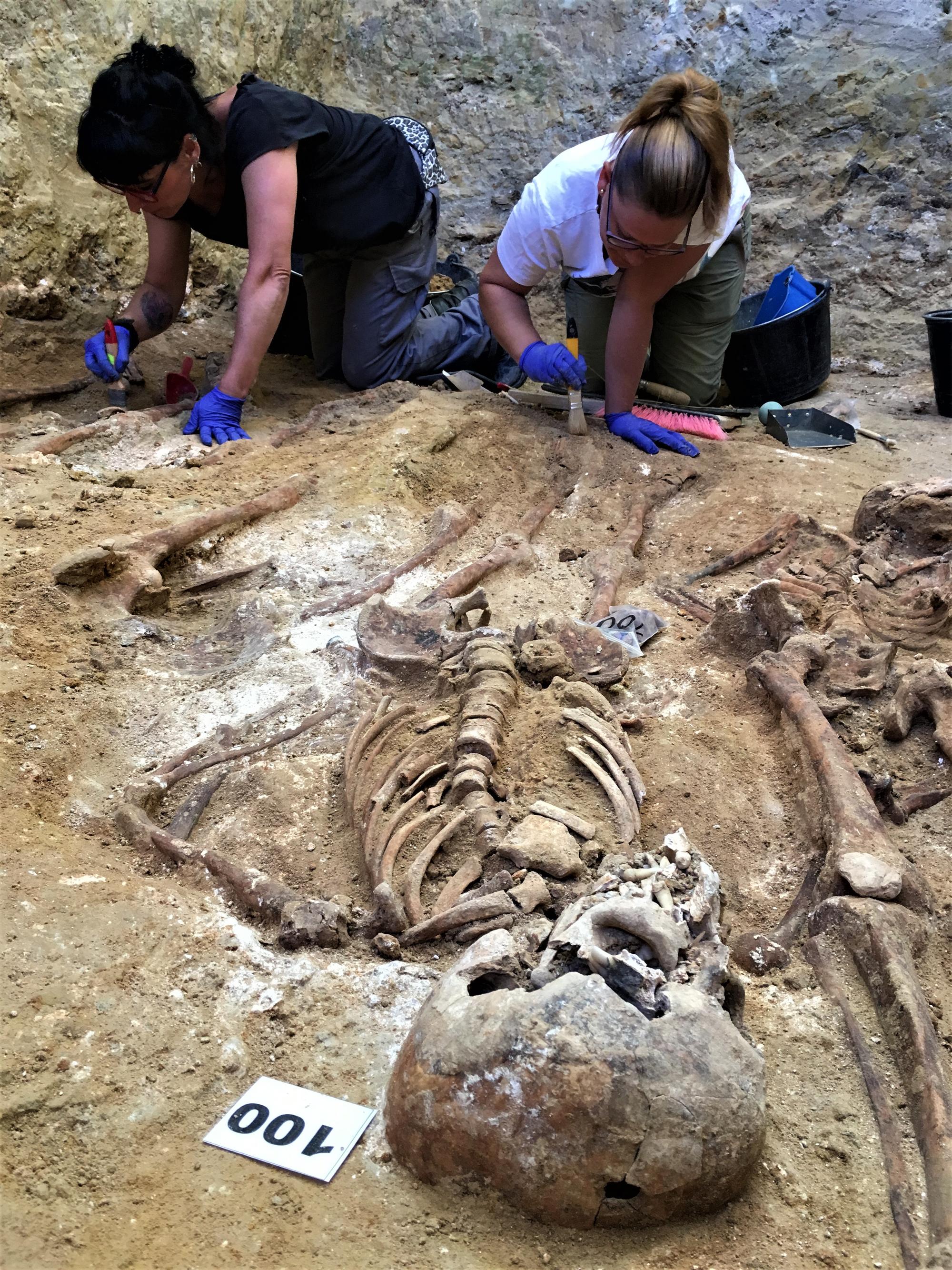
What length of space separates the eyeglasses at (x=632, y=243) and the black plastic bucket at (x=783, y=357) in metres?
1.68

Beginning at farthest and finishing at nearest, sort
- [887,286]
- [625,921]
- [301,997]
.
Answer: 1. [887,286]
2. [301,997]
3. [625,921]

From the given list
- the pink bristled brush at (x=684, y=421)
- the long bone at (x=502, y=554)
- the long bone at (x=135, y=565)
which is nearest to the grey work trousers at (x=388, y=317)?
the pink bristled brush at (x=684, y=421)

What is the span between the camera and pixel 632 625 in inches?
138

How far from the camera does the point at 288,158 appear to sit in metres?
4.70

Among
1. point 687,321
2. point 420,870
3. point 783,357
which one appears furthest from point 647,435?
point 420,870

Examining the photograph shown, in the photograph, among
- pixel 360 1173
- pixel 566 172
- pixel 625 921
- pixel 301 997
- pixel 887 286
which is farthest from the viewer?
pixel 887 286

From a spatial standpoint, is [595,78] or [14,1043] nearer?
[14,1043]

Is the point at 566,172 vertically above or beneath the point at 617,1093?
above

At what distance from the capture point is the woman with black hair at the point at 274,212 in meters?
4.34

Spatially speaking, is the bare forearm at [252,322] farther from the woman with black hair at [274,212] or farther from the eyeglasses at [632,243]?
the eyeglasses at [632,243]

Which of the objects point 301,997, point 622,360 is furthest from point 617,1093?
point 622,360

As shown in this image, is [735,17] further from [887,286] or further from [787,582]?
[787,582]

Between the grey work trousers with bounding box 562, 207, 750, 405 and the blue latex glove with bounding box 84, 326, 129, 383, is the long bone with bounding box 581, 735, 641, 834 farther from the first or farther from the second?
the blue latex glove with bounding box 84, 326, 129, 383

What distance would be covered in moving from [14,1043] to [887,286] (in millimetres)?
6670
